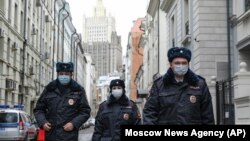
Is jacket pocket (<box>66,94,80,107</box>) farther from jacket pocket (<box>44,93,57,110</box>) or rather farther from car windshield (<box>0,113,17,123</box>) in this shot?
car windshield (<box>0,113,17,123</box>)

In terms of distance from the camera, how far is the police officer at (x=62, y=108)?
728cm

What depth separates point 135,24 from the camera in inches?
3696

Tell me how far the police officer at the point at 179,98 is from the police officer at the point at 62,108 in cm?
213

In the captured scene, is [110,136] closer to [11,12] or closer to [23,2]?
[11,12]

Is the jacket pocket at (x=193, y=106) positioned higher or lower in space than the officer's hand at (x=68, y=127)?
higher

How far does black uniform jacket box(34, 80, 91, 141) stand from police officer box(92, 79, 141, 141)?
0.38m

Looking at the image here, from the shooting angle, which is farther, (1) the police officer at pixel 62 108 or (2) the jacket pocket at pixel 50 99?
(2) the jacket pocket at pixel 50 99

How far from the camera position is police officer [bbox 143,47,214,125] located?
5312 millimetres

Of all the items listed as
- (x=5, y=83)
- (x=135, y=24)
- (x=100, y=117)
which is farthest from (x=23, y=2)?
(x=135, y=24)

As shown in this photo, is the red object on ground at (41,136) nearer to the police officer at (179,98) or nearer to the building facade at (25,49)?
the police officer at (179,98)

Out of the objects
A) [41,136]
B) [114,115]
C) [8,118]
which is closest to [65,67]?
[114,115]

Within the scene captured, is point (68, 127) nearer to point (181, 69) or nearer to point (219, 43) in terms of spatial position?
point (181, 69)

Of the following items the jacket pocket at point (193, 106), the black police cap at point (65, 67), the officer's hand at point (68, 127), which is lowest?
the officer's hand at point (68, 127)

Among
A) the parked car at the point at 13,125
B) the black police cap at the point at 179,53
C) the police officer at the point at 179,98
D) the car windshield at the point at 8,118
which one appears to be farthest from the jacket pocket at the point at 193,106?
the car windshield at the point at 8,118
